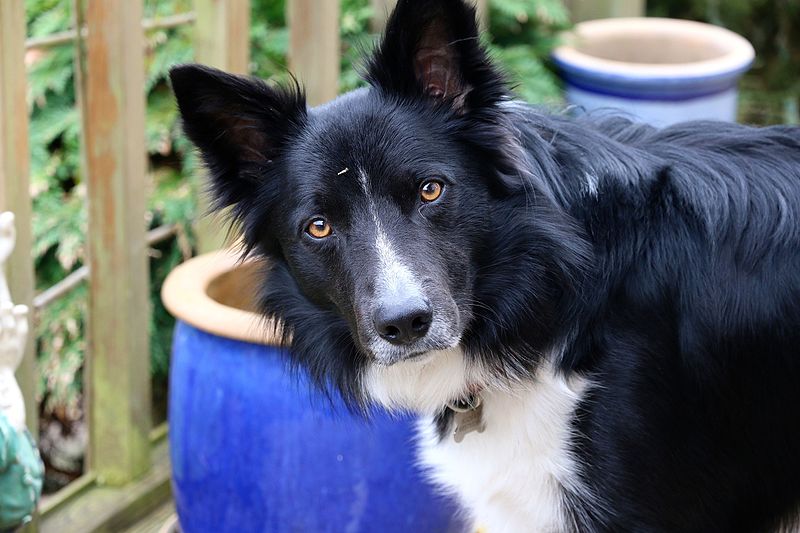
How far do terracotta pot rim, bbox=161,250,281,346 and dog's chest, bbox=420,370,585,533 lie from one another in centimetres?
66

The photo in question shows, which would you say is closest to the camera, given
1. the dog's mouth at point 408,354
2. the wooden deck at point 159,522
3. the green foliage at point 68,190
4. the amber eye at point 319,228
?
the dog's mouth at point 408,354

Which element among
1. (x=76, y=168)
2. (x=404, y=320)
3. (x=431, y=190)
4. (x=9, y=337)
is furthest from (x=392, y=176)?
(x=76, y=168)

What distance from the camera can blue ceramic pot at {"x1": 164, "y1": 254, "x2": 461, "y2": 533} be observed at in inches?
121

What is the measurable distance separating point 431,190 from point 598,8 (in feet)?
15.0

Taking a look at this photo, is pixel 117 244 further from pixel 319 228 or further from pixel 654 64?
pixel 654 64

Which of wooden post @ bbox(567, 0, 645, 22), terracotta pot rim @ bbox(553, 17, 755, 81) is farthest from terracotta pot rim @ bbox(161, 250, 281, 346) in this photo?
wooden post @ bbox(567, 0, 645, 22)

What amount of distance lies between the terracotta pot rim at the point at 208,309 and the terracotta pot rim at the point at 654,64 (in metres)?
2.63

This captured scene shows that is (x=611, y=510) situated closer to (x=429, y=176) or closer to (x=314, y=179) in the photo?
(x=429, y=176)

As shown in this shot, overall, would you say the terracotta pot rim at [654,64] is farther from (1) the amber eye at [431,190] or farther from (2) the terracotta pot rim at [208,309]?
(1) the amber eye at [431,190]

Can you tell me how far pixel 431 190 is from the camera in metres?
2.42

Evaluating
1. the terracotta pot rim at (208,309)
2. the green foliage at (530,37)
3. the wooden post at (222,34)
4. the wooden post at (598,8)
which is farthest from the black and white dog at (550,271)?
the wooden post at (598,8)

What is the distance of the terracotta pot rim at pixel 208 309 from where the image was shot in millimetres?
3042

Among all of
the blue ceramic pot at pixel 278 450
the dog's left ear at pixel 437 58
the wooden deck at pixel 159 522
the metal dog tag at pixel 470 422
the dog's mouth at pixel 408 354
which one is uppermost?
the dog's left ear at pixel 437 58

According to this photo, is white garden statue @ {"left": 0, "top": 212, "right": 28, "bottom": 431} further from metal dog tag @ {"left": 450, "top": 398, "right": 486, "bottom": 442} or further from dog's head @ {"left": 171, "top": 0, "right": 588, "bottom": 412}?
metal dog tag @ {"left": 450, "top": 398, "right": 486, "bottom": 442}
